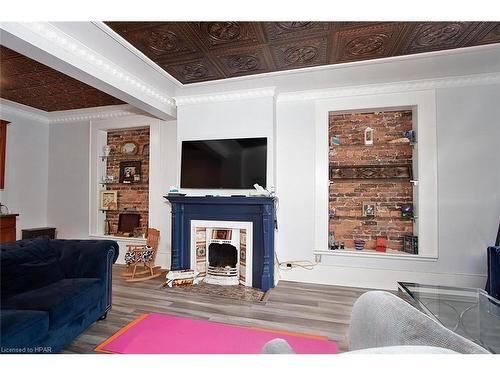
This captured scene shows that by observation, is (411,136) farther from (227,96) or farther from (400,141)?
(227,96)

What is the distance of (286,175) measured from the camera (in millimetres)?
3596

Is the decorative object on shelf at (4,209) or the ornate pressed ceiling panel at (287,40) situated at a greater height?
the ornate pressed ceiling panel at (287,40)

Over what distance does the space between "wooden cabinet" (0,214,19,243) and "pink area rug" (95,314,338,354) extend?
3.21m

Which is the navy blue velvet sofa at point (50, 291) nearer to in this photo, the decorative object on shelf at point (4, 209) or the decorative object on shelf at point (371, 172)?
the decorative object on shelf at point (4, 209)

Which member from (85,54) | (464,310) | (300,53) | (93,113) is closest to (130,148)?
(93,113)

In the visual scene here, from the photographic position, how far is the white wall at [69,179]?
4.59 meters

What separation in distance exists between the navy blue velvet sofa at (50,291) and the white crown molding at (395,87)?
3116mm

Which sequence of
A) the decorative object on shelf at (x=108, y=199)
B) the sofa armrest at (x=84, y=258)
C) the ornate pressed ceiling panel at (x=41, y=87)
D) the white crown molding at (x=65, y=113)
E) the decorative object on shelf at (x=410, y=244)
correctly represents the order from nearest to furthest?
the sofa armrest at (x=84, y=258) → the ornate pressed ceiling panel at (x=41, y=87) → the decorative object on shelf at (x=410, y=244) → the white crown molding at (x=65, y=113) → the decorative object on shelf at (x=108, y=199)

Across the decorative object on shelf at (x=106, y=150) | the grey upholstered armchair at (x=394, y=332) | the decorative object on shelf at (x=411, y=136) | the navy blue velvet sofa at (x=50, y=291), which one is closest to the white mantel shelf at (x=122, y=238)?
the decorative object on shelf at (x=106, y=150)

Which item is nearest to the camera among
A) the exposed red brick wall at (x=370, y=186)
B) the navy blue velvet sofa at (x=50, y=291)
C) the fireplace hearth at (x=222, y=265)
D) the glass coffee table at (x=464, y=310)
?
the navy blue velvet sofa at (x=50, y=291)

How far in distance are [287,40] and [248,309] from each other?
9.05ft
